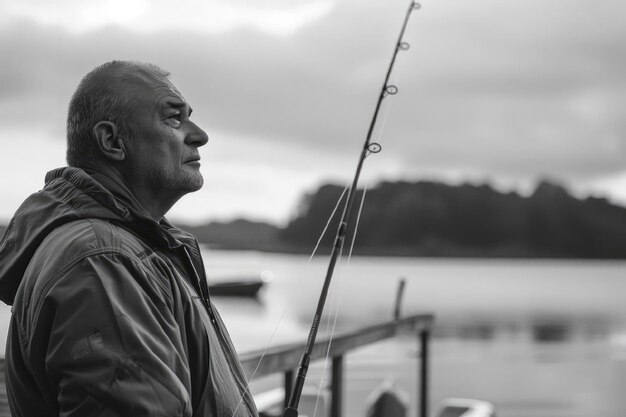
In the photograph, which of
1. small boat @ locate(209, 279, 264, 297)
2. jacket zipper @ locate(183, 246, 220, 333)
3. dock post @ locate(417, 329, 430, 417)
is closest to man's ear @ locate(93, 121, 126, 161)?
jacket zipper @ locate(183, 246, 220, 333)

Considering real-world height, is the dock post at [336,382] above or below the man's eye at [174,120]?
below

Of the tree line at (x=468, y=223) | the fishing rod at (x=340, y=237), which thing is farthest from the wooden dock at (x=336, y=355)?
the tree line at (x=468, y=223)

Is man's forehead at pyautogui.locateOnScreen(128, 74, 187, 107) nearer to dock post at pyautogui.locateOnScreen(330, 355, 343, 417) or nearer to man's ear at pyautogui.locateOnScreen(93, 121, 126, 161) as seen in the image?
man's ear at pyautogui.locateOnScreen(93, 121, 126, 161)

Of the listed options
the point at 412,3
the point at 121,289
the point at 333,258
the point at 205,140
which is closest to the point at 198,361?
the point at 121,289

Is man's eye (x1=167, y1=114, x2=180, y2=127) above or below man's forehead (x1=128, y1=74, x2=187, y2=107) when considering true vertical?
below

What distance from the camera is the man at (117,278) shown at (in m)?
1.32

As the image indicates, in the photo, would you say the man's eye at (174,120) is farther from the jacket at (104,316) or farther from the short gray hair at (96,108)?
the jacket at (104,316)

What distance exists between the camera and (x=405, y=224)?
557 feet

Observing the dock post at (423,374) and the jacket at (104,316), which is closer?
the jacket at (104,316)

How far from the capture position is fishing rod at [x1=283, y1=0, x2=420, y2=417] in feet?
7.26

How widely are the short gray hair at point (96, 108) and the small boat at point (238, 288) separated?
52.6 meters

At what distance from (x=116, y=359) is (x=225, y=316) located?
169ft

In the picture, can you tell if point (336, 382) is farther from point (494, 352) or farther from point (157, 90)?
point (494, 352)

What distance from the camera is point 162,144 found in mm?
1709
